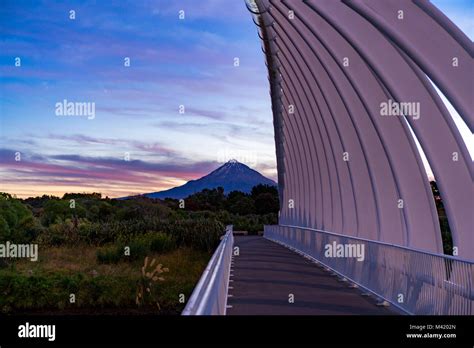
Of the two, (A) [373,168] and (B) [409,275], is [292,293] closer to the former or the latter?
(B) [409,275]

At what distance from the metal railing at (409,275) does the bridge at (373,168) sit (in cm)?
3

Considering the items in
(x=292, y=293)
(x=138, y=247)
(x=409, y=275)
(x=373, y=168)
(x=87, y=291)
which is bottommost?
(x=87, y=291)

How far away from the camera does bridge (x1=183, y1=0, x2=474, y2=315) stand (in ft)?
37.7

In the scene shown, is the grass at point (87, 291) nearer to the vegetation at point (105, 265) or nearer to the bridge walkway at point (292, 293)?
the vegetation at point (105, 265)

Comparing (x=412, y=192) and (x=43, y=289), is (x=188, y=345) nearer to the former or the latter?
(x=412, y=192)

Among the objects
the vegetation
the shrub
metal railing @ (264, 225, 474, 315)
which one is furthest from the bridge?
the shrub

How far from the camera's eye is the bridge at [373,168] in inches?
453

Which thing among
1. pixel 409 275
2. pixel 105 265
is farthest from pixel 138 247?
pixel 409 275

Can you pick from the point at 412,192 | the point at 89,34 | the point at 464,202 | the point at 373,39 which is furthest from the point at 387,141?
the point at 89,34

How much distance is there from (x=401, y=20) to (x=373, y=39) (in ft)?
11.9

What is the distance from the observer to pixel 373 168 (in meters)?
20.1

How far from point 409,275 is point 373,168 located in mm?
7831

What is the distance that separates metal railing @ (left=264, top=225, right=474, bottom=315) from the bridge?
0.03 metres

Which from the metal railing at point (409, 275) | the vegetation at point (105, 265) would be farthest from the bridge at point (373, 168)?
the vegetation at point (105, 265)
